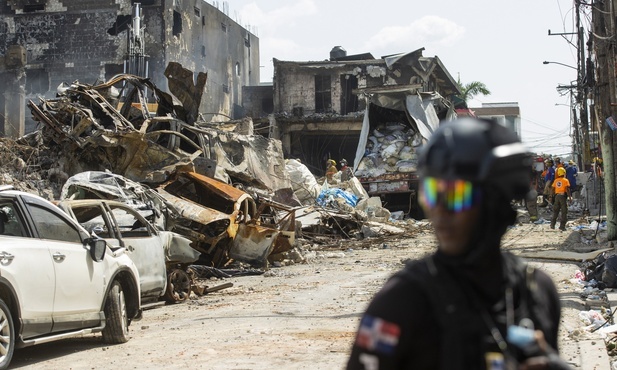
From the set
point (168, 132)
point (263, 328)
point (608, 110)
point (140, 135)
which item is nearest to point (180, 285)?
point (263, 328)

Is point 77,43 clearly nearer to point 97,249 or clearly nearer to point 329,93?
point 329,93

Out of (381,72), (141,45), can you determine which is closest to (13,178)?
(141,45)

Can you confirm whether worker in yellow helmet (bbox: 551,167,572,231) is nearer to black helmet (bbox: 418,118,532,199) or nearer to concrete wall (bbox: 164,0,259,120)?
black helmet (bbox: 418,118,532,199)

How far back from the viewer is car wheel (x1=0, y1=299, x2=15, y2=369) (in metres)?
7.10

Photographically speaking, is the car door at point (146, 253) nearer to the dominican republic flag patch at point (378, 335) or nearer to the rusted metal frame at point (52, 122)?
the rusted metal frame at point (52, 122)

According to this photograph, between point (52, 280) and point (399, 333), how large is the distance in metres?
6.39

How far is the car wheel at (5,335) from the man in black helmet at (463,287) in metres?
5.62

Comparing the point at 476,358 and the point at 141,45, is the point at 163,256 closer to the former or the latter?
the point at 476,358

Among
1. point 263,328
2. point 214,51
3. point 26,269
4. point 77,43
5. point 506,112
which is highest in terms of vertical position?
point 214,51

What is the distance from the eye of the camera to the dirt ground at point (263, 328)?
7.61m

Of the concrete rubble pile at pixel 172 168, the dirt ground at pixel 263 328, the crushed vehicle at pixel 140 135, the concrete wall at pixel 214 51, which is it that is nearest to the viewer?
the dirt ground at pixel 263 328

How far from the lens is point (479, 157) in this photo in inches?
82.4

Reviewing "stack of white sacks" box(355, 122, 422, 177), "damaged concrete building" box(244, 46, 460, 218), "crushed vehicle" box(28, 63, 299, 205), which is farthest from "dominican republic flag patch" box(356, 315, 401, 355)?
"damaged concrete building" box(244, 46, 460, 218)

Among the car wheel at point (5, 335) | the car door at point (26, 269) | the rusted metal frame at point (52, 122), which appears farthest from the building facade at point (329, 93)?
the car wheel at point (5, 335)
